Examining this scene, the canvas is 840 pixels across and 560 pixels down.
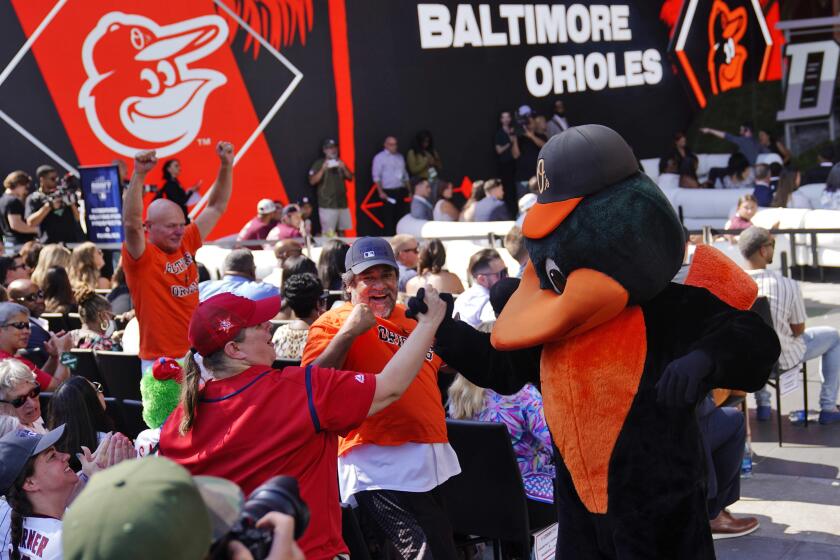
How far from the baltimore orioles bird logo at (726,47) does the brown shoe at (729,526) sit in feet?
64.5

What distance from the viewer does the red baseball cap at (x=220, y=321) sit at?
3.15 m

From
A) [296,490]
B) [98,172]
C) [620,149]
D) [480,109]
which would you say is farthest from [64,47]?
[296,490]

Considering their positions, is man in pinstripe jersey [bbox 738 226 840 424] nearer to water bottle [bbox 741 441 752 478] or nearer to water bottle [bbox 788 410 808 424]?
water bottle [bbox 788 410 808 424]

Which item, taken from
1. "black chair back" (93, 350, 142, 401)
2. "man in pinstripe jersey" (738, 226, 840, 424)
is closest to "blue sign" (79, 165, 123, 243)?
"black chair back" (93, 350, 142, 401)

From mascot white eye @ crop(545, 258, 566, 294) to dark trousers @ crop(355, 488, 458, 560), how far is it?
0.99 metres

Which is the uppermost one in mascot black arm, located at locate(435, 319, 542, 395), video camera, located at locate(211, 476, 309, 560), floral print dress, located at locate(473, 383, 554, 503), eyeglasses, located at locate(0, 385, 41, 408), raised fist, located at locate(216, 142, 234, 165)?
raised fist, located at locate(216, 142, 234, 165)

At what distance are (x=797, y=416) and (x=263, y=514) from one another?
5.90 meters

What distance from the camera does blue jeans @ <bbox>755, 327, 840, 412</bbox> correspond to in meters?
6.99

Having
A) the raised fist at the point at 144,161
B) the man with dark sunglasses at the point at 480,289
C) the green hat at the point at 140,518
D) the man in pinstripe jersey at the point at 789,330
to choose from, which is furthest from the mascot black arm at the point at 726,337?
the man in pinstripe jersey at the point at 789,330

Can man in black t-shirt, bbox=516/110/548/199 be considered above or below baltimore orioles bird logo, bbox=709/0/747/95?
below

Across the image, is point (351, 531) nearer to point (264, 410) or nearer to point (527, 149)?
point (264, 410)

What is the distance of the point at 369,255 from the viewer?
4.06 metres

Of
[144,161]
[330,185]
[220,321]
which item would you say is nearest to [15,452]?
[220,321]

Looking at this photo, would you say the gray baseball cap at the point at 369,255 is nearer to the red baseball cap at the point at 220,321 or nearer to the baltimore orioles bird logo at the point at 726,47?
the red baseball cap at the point at 220,321
